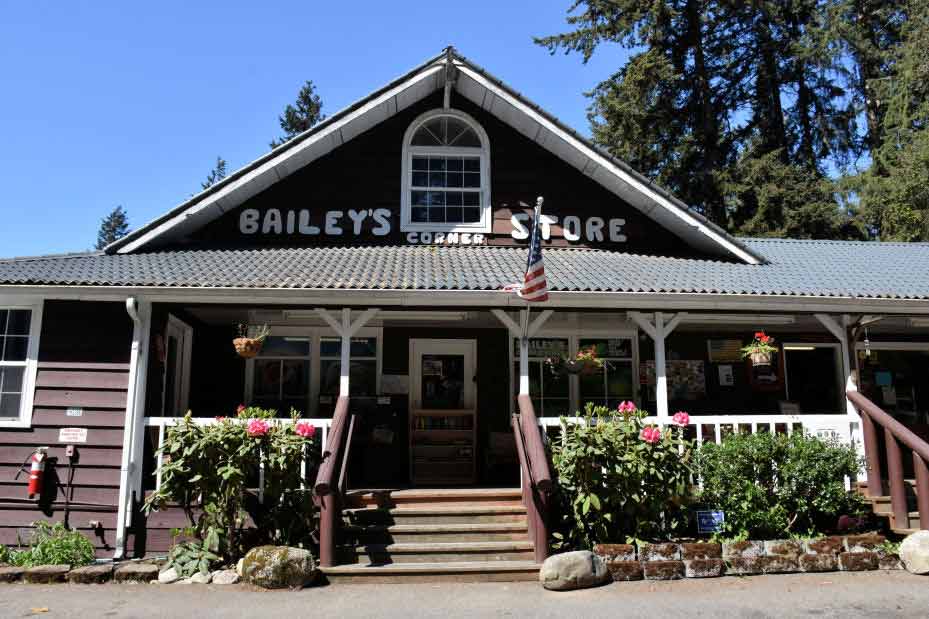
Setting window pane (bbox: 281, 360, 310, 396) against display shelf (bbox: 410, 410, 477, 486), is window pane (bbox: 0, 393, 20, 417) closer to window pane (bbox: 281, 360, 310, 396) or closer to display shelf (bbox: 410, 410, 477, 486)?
window pane (bbox: 281, 360, 310, 396)

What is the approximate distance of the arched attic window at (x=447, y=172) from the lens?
12242 mm

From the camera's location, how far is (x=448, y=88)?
1194 cm

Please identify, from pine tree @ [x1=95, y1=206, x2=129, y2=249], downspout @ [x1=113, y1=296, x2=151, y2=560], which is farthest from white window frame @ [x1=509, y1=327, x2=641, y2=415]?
pine tree @ [x1=95, y1=206, x2=129, y2=249]

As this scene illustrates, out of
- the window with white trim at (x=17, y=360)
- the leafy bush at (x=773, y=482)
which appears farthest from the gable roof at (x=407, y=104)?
the leafy bush at (x=773, y=482)

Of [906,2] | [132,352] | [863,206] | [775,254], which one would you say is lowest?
[132,352]

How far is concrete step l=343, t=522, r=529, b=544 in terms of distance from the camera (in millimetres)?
8281

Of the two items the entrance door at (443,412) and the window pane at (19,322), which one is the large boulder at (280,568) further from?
the window pane at (19,322)

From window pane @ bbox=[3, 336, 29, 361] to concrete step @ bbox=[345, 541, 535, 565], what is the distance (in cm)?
522

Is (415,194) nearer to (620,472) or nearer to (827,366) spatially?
(620,472)

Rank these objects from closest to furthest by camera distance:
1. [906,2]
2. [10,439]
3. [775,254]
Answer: [10,439] < [775,254] < [906,2]

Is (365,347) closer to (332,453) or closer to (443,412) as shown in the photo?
(443,412)

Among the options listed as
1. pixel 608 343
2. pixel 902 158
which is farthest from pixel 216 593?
pixel 902 158

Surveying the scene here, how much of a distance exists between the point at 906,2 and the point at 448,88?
2253cm

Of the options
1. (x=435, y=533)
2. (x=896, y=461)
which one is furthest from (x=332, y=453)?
(x=896, y=461)
